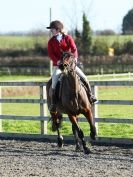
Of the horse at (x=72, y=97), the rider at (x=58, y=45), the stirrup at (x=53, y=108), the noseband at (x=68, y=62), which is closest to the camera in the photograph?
the noseband at (x=68, y=62)

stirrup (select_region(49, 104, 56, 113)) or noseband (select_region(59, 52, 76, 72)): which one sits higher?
noseband (select_region(59, 52, 76, 72))

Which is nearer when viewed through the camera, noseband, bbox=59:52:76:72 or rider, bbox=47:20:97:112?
noseband, bbox=59:52:76:72

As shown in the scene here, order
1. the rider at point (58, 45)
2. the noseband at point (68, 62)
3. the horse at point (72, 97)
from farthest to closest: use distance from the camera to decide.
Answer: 1. the rider at point (58, 45)
2. the horse at point (72, 97)
3. the noseband at point (68, 62)

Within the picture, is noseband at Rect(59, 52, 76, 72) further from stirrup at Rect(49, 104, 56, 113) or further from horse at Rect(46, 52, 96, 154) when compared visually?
stirrup at Rect(49, 104, 56, 113)

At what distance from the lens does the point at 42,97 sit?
15.0m

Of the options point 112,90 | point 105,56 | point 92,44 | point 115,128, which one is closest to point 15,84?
point 115,128

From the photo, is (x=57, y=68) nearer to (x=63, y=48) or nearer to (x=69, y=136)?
(x=63, y=48)

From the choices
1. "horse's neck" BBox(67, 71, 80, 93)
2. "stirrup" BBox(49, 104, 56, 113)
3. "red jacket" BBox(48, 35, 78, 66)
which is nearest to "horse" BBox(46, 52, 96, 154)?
"horse's neck" BBox(67, 71, 80, 93)

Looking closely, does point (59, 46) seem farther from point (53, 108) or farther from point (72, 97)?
point (53, 108)

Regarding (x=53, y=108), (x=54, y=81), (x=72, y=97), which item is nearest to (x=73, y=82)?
(x=72, y=97)

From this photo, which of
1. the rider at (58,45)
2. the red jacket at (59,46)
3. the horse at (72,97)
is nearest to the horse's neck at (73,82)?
the horse at (72,97)

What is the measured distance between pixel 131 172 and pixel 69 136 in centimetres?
448

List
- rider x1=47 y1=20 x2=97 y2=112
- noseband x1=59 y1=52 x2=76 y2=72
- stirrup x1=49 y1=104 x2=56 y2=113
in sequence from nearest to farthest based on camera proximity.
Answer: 1. noseband x1=59 y1=52 x2=76 y2=72
2. rider x1=47 y1=20 x2=97 y2=112
3. stirrup x1=49 y1=104 x2=56 y2=113

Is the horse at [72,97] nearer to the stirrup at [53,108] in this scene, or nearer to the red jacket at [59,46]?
the stirrup at [53,108]
